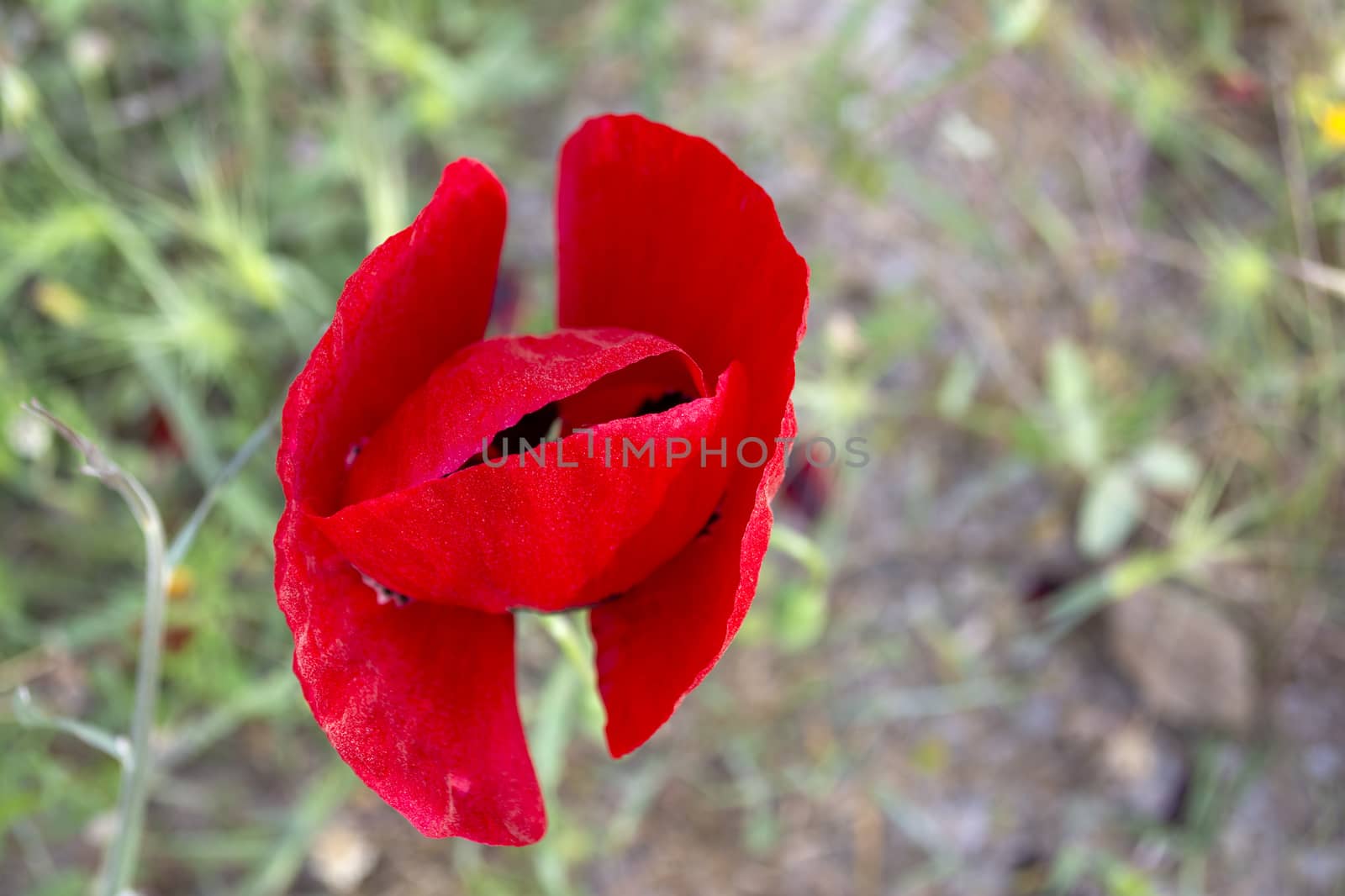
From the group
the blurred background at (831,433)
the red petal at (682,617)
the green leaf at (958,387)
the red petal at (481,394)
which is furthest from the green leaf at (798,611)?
the red petal at (481,394)

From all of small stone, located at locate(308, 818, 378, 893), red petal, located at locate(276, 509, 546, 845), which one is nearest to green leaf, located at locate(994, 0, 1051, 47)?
red petal, located at locate(276, 509, 546, 845)

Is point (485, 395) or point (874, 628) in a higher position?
point (485, 395)

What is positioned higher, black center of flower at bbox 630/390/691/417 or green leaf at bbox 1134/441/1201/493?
black center of flower at bbox 630/390/691/417

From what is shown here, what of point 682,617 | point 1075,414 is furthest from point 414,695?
point 1075,414

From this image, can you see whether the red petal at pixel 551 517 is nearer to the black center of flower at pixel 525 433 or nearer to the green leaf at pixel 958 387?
the black center of flower at pixel 525 433

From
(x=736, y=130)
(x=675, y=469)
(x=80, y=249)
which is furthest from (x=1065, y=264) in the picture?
(x=80, y=249)

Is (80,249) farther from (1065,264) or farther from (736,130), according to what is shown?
(1065,264)

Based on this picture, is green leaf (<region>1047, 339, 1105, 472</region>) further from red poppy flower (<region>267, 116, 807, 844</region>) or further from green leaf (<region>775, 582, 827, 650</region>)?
red poppy flower (<region>267, 116, 807, 844</region>)
